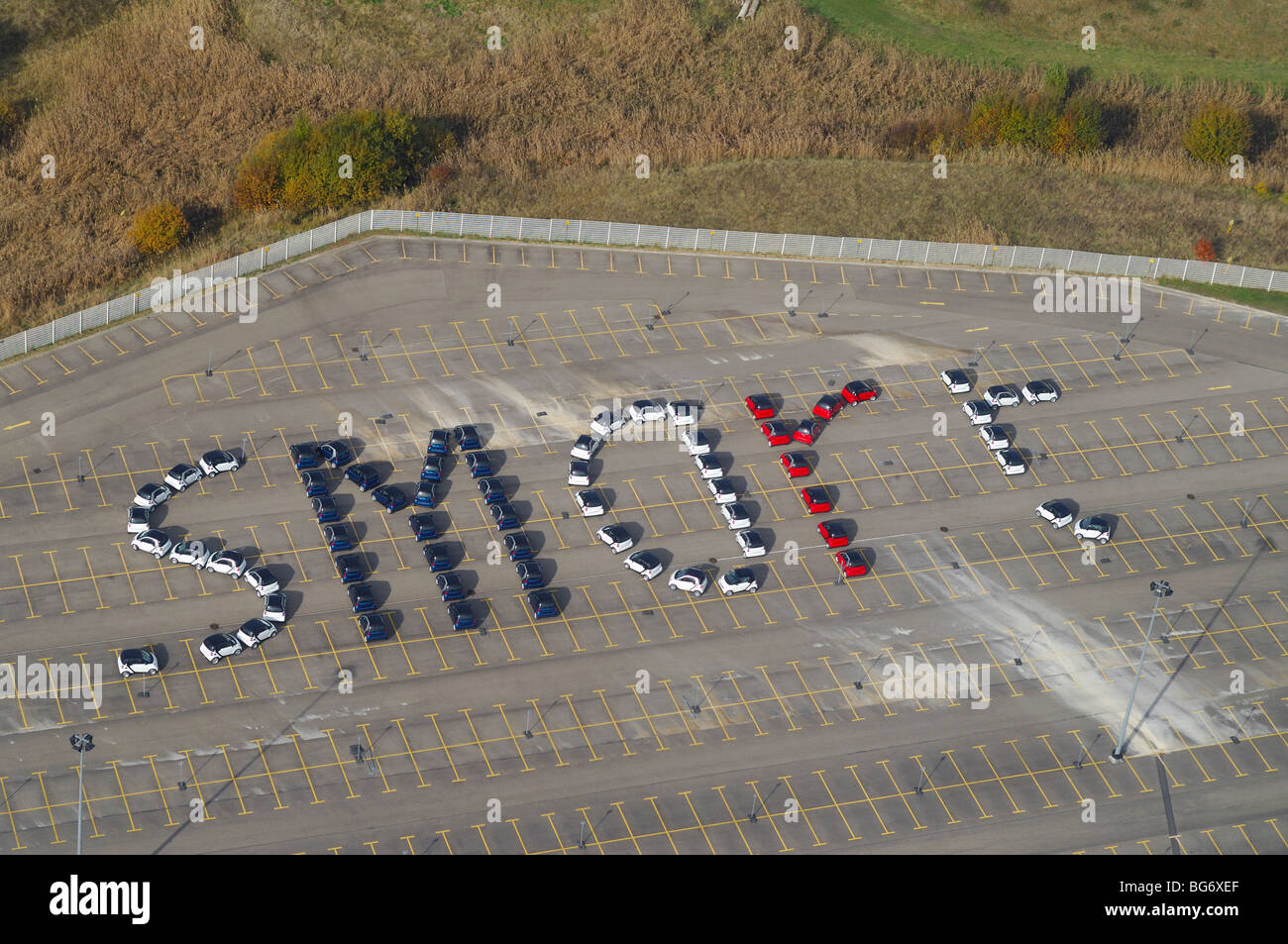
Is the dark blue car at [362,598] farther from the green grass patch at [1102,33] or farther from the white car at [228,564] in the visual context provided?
the green grass patch at [1102,33]

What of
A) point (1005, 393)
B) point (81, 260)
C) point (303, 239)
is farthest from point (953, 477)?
point (81, 260)

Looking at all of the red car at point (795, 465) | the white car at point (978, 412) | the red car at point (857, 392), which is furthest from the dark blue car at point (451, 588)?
the white car at point (978, 412)

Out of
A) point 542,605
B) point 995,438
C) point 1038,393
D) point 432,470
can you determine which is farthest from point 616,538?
point 1038,393

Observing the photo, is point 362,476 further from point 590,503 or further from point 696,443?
point 696,443

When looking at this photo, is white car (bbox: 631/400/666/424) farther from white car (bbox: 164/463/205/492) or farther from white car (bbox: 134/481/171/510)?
white car (bbox: 134/481/171/510)

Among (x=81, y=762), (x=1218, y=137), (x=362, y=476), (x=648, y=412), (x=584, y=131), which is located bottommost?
(x=81, y=762)

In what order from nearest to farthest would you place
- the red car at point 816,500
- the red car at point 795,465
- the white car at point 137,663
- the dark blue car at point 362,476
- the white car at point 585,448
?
the white car at point 137,663 → the dark blue car at point 362,476 → the red car at point 816,500 → the white car at point 585,448 → the red car at point 795,465
